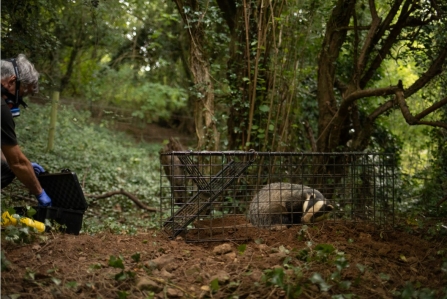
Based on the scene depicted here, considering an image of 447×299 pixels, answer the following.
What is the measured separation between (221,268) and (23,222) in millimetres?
1601

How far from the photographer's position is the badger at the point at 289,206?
5.20m

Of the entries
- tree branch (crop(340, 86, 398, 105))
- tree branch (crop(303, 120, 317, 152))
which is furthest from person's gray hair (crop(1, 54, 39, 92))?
tree branch (crop(303, 120, 317, 152))

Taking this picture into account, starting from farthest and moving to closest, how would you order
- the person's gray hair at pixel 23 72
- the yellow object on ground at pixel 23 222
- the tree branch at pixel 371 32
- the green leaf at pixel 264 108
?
1. the green leaf at pixel 264 108
2. the tree branch at pixel 371 32
3. the person's gray hair at pixel 23 72
4. the yellow object on ground at pixel 23 222

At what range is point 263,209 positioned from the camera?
546 centimetres

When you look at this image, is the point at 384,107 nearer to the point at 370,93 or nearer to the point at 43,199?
the point at 370,93

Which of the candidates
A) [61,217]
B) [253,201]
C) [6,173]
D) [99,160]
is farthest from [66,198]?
[99,160]

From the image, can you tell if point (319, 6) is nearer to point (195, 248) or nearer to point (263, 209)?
point (263, 209)

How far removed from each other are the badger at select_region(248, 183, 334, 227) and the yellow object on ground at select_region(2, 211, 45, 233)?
6.61 feet

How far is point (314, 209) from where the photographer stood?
5195mm

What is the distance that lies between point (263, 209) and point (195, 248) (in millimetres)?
1336

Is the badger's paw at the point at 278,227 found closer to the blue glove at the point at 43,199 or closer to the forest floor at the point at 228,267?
the forest floor at the point at 228,267

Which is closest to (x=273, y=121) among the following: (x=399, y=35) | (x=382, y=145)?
(x=399, y=35)

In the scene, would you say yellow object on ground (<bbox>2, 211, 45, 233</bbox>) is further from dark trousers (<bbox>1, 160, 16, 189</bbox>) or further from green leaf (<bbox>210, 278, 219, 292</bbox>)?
green leaf (<bbox>210, 278, 219, 292</bbox>)

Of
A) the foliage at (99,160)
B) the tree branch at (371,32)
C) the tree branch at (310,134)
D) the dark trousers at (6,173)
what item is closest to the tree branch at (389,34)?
the tree branch at (371,32)
